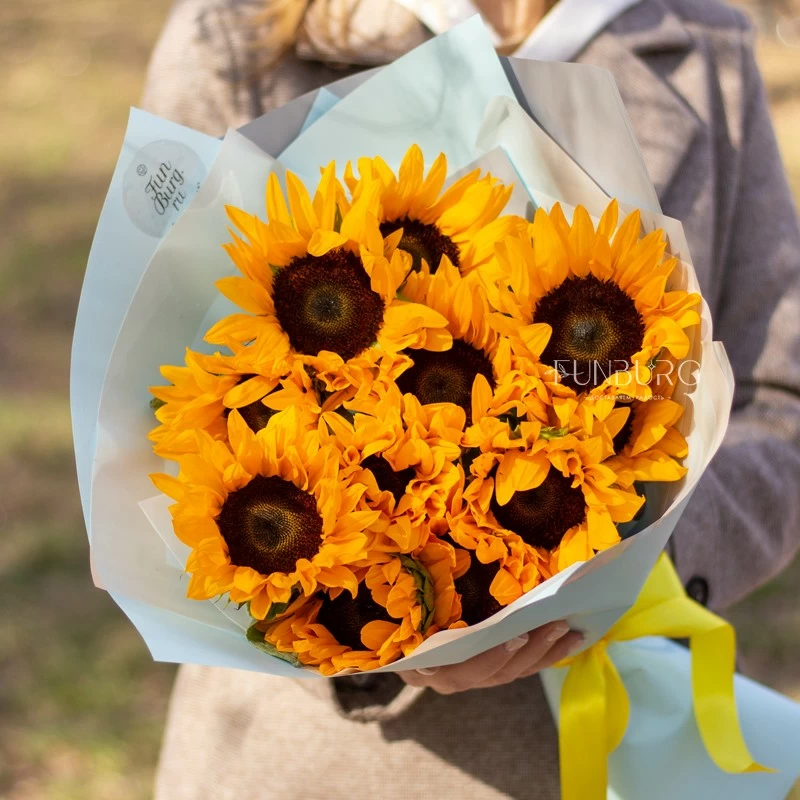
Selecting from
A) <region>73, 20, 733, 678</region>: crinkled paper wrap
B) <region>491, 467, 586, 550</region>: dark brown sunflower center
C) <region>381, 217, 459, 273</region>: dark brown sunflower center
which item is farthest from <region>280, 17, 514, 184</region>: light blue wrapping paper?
<region>491, 467, 586, 550</region>: dark brown sunflower center

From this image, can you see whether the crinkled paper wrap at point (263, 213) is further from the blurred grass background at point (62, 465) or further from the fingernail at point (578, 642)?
the blurred grass background at point (62, 465)

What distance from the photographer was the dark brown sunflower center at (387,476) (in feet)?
2.37

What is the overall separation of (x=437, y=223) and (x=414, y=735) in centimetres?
54

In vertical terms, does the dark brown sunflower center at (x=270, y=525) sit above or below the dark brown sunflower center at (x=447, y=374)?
below

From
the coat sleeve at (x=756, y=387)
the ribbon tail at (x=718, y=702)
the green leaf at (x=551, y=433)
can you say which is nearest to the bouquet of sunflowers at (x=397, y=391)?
the green leaf at (x=551, y=433)

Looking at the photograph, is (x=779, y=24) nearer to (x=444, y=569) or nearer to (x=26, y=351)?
(x=26, y=351)

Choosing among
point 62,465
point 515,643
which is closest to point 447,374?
point 515,643

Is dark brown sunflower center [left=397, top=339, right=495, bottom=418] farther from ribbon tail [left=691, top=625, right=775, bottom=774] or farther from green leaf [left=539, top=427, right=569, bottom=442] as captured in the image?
ribbon tail [left=691, top=625, right=775, bottom=774]

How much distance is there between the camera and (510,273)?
2.42 ft

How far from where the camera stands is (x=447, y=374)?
0.74 metres

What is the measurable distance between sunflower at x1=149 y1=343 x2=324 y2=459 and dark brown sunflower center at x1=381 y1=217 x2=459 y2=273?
0.14 meters

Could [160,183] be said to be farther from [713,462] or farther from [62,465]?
[62,465]

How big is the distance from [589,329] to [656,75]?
68 centimetres

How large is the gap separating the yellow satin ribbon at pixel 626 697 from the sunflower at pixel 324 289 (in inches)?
15.3
